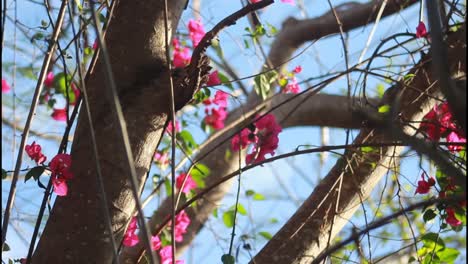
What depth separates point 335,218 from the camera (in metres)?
1.48

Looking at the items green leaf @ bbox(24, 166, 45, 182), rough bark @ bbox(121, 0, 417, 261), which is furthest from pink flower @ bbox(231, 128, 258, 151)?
rough bark @ bbox(121, 0, 417, 261)

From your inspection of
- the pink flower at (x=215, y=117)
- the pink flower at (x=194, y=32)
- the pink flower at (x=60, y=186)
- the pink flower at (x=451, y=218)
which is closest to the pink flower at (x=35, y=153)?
the pink flower at (x=60, y=186)

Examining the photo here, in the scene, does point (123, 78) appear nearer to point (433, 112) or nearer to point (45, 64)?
point (45, 64)

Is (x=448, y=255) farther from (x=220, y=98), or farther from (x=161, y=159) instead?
(x=161, y=159)

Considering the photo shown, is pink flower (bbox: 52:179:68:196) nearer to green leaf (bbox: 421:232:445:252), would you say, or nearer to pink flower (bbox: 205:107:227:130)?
green leaf (bbox: 421:232:445:252)

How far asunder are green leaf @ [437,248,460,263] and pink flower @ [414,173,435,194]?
122mm

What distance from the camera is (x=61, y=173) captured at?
1.25 meters

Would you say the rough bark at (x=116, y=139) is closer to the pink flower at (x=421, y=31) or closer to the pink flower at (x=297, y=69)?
the pink flower at (x=421, y=31)

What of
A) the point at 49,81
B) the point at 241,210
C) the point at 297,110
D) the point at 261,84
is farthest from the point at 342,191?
the point at 297,110

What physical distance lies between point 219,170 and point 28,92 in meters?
0.71

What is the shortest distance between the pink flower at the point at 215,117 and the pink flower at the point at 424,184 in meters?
0.99

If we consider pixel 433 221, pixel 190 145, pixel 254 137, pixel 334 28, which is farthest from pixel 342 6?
pixel 433 221

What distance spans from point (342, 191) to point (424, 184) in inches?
6.1

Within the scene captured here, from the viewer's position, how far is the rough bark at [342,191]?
142 cm
